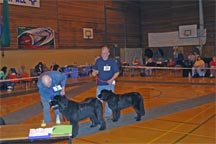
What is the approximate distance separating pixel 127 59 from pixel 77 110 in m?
17.3

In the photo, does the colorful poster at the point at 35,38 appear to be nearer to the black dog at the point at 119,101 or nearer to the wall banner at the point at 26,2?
the wall banner at the point at 26,2

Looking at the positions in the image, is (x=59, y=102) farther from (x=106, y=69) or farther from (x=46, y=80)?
(x=106, y=69)

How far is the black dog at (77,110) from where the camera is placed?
4.55 metres

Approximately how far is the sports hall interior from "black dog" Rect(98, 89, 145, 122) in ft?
0.63

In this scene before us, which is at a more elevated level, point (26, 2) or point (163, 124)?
point (26, 2)

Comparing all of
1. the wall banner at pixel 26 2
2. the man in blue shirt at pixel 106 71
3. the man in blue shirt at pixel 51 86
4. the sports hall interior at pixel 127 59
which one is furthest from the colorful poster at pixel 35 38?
the man in blue shirt at pixel 51 86

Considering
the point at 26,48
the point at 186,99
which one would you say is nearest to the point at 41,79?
the point at 186,99

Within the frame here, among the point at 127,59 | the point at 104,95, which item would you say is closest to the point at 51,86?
the point at 104,95

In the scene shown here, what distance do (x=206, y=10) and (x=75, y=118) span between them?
17.8 meters

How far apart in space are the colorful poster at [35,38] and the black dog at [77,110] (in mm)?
10561

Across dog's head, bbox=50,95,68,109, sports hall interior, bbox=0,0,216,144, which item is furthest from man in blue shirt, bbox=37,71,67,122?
sports hall interior, bbox=0,0,216,144

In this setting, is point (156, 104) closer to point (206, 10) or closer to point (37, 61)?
point (37, 61)

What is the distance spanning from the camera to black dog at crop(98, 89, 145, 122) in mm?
5582

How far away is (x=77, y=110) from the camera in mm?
4754
